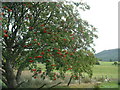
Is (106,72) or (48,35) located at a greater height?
(48,35)

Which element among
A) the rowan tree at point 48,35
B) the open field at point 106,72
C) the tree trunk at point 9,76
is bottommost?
the open field at point 106,72

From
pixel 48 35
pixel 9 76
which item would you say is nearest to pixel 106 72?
pixel 9 76

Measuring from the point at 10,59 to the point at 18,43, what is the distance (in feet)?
3.37

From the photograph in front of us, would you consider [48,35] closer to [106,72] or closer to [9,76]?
[9,76]

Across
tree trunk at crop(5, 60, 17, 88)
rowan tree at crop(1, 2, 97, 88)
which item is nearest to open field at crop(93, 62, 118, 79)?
rowan tree at crop(1, 2, 97, 88)

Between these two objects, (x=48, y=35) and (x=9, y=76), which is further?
(x=9, y=76)

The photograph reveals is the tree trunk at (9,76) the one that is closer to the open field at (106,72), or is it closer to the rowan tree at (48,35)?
the rowan tree at (48,35)

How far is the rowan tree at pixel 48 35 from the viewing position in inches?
358

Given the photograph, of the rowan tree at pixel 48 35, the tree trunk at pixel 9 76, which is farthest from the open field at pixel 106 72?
the tree trunk at pixel 9 76

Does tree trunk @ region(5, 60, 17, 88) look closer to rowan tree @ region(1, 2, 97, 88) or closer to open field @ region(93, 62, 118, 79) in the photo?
rowan tree @ region(1, 2, 97, 88)

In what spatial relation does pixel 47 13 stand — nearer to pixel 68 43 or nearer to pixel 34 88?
pixel 68 43

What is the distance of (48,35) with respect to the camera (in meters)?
9.03

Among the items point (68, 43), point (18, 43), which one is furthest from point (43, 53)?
point (18, 43)

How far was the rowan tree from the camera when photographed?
29.8 feet
